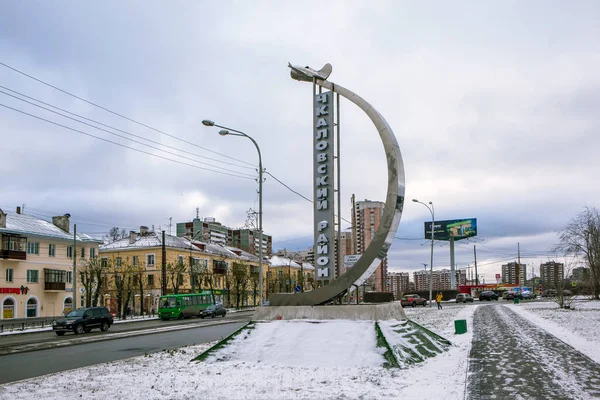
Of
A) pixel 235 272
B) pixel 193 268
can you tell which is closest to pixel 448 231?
pixel 235 272

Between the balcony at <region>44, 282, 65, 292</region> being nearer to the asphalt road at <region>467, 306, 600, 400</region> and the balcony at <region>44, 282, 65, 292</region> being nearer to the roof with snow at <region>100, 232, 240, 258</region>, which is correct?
the roof with snow at <region>100, 232, 240, 258</region>

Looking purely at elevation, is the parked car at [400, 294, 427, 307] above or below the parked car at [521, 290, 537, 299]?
above

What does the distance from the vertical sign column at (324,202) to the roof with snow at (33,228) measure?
4829cm

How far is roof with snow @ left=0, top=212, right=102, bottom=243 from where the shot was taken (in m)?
56.7

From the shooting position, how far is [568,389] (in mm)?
10109

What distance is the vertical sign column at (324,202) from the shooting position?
17125 millimetres

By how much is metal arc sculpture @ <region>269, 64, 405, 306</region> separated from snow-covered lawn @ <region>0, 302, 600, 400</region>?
1.32 metres

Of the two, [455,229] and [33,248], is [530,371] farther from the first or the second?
[455,229]

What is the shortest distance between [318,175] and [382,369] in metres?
7.17

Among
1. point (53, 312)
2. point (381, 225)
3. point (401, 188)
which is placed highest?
point (401, 188)

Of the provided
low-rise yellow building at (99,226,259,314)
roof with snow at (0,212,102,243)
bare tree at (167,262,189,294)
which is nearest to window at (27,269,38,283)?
roof with snow at (0,212,102,243)

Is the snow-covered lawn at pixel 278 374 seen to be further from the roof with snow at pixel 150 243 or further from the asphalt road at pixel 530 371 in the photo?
the roof with snow at pixel 150 243

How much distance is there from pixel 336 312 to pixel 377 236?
2.55m

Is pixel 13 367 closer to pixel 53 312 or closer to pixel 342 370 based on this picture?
pixel 342 370
